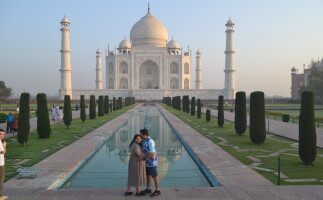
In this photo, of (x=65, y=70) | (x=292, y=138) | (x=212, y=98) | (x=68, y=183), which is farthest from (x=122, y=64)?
(x=68, y=183)

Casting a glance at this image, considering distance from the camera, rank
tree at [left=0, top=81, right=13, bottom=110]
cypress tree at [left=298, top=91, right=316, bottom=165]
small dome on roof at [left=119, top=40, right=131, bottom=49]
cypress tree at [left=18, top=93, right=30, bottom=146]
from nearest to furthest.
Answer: cypress tree at [left=298, top=91, right=316, bottom=165] → cypress tree at [left=18, top=93, right=30, bottom=146] → tree at [left=0, top=81, right=13, bottom=110] → small dome on roof at [left=119, top=40, right=131, bottom=49]

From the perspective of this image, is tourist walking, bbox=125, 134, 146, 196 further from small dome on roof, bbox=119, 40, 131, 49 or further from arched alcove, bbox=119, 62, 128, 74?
small dome on roof, bbox=119, 40, 131, 49

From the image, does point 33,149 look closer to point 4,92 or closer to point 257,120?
point 257,120

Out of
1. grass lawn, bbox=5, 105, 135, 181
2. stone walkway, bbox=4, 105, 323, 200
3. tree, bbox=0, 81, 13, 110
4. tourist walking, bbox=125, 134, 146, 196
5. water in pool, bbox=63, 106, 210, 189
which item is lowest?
water in pool, bbox=63, 106, 210, 189

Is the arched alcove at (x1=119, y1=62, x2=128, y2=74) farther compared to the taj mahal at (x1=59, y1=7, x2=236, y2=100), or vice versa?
the arched alcove at (x1=119, y1=62, x2=128, y2=74)

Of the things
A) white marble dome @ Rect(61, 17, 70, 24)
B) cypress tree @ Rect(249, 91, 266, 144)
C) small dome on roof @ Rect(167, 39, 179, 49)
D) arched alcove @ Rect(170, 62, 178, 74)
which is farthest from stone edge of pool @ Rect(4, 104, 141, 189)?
small dome on roof @ Rect(167, 39, 179, 49)

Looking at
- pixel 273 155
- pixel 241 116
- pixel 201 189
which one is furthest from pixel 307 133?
pixel 241 116

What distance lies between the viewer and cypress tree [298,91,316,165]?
572cm

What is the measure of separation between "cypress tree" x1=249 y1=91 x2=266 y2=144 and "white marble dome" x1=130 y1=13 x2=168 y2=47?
143 ft

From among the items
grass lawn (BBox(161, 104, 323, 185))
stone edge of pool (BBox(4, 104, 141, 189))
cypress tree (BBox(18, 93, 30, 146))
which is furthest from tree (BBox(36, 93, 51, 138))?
grass lawn (BBox(161, 104, 323, 185))

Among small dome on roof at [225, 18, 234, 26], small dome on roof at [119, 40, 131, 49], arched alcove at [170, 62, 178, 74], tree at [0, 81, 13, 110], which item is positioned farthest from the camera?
small dome on roof at [119, 40, 131, 49]

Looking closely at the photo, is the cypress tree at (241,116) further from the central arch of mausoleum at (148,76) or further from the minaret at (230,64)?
the central arch of mausoleum at (148,76)

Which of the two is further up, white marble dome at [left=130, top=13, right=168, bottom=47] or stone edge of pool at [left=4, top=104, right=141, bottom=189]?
white marble dome at [left=130, top=13, right=168, bottom=47]

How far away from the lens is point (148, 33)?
51.2 meters
